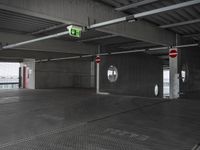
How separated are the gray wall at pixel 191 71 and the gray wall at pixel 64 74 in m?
10.1

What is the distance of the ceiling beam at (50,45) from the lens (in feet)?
30.5

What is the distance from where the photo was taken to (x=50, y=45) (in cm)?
1099

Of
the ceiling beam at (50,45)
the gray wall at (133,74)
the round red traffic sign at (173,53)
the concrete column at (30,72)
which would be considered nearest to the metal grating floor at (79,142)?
→ the ceiling beam at (50,45)

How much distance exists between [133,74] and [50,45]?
8.43m

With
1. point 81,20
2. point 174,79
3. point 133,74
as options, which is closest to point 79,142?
point 81,20

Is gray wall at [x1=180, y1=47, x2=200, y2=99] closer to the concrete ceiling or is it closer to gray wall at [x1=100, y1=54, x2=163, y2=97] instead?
the concrete ceiling

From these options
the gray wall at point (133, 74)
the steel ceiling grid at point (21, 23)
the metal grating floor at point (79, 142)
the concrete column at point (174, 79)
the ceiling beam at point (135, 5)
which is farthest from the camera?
the gray wall at point (133, 74)

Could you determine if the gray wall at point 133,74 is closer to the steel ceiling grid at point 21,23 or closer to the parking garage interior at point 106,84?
the parking garage interior at point 106,84

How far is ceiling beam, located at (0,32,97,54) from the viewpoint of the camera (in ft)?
30.5

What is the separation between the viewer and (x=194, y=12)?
7.13m

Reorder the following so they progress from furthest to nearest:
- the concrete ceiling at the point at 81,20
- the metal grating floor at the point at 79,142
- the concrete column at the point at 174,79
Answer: the concrete column at the point at 174,79
the concrete ceiling at the point at 81,20
the metal grating floor at the point at 79,142

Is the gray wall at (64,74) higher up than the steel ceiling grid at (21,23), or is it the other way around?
the steel ceiling grid at (21,23)

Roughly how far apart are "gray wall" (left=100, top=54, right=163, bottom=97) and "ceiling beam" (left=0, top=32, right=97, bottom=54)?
1.54 meters

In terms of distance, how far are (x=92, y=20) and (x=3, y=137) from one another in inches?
160
